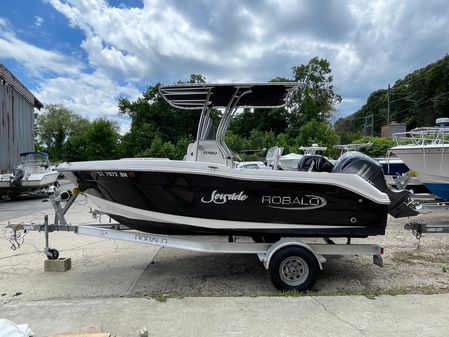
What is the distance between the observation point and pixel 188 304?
13.3ft

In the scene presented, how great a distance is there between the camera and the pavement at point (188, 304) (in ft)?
11.5

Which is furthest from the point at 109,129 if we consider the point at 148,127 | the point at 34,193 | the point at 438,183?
the point at 438,183

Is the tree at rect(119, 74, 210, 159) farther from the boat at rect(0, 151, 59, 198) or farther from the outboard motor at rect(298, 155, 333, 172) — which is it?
the outboard motor at rect(298, 155, 333, 172)

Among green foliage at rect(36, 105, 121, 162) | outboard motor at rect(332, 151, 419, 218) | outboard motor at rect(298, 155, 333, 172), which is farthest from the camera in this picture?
green foliage at rect(36, 105, 121, 162)

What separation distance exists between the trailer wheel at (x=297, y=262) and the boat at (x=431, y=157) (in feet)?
16.4

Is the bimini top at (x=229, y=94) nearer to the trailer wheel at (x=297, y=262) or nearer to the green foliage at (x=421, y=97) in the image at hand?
the trailer wheel at (x=297, y=262)

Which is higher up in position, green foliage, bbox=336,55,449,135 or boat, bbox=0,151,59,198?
green foliage, bbox=336,55,449,135

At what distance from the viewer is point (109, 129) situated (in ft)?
131

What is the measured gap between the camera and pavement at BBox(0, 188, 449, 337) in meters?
3.51

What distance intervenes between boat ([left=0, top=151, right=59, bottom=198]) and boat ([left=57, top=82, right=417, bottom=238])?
35.6 ft

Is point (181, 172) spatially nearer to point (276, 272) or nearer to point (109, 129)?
point (276, 272)

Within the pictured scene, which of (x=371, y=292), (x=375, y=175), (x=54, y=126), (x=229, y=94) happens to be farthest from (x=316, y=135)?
(x=54, y=126)

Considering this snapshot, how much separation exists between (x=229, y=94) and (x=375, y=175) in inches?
91.7

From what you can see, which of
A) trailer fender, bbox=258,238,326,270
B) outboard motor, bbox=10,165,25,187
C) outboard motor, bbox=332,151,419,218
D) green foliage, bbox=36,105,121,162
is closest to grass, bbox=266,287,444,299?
trailer fender, bbox=258,238,326,270
